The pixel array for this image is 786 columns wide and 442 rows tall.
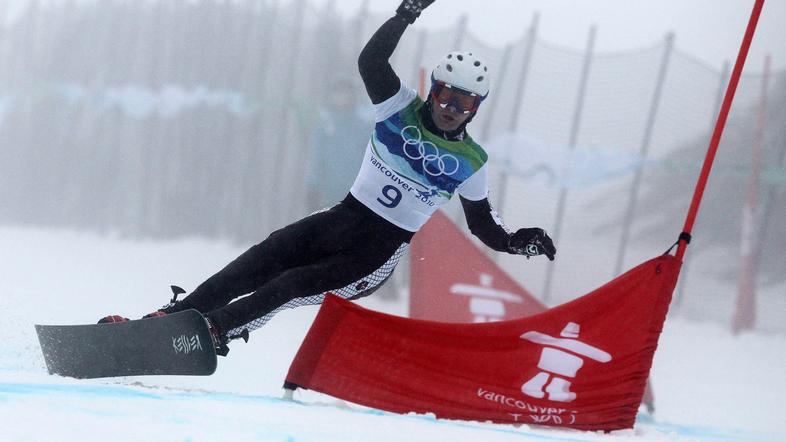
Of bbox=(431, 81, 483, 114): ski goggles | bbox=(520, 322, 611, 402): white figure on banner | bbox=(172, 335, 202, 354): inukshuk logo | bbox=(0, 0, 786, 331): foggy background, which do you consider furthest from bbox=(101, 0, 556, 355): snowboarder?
bbox=(0, 0, 786, 331): foggy background

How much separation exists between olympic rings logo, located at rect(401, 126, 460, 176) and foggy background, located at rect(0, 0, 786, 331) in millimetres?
3795

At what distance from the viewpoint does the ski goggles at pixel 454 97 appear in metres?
2.85

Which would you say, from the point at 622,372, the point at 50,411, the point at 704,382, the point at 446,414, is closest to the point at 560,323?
the point at 622,372

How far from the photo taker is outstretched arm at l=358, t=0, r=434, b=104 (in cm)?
274

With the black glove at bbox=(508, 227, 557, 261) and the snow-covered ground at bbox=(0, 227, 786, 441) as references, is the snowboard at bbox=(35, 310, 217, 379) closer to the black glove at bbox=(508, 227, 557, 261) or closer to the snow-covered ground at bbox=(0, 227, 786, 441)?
the snow-covered ground at bbox=(0, 227, 786, 441)

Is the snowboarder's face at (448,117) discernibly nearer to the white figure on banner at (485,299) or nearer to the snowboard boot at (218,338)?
the snowboard boot at (218,338)

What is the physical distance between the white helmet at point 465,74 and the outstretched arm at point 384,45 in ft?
0.59

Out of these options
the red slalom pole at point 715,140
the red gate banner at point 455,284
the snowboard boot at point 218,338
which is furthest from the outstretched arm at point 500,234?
the red gate banner at point 455,284

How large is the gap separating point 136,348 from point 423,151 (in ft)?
3.74

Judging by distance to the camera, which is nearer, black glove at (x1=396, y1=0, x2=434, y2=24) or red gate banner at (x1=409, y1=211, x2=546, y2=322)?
black glove at (x1=396, y1=0, x2=434, y2=24)

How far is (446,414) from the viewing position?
2.96 m

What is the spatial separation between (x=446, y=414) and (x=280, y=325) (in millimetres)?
3483

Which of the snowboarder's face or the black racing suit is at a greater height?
the snowboarder's face

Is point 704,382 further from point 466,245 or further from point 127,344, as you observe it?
point 127,344
